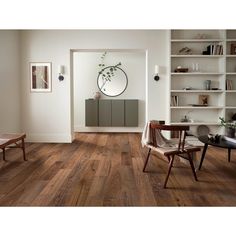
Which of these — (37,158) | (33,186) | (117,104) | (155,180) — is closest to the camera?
(33,186)

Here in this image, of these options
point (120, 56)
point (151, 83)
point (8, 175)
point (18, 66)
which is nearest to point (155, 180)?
point (8, 175)

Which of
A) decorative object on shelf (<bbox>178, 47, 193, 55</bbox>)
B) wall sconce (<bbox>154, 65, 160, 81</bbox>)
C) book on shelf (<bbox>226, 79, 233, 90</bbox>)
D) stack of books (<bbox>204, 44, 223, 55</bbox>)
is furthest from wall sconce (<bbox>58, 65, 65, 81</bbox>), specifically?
book on shelf (<bbox>226, 79, 233, 90</bbox>)

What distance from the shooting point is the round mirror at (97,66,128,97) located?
8.00m

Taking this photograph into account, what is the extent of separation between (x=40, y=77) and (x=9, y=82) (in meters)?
0.77

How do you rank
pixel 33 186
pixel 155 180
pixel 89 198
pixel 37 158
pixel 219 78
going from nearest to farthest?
pixel 89 198 → pixel 33 186 → pixel 155 180 → pixel 37 158 → pixel 219 78

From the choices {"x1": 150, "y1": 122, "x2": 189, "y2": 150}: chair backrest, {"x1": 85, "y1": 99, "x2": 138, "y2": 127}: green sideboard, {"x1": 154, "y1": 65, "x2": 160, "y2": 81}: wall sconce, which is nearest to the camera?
{"x1": 150, "y1": 122, "x2": 189, "y2": 150}: chair backrest

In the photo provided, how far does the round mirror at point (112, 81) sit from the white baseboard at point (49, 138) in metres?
2.42

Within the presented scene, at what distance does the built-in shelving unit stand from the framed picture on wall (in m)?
2.74

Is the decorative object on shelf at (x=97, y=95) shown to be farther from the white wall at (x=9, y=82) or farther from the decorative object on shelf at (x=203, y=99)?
the decorative object on shelf at (x=203, y=99)

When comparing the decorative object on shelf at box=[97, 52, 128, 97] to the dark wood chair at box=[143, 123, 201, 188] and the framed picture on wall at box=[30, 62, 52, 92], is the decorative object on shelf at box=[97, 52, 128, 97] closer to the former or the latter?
the framed picture on wall at box=[30, 62, 52, 92]

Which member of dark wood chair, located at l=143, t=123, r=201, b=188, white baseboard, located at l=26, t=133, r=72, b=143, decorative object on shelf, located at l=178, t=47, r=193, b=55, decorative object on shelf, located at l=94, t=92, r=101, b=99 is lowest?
white baseboard, located at l=26, t=133, r=72, b=143
